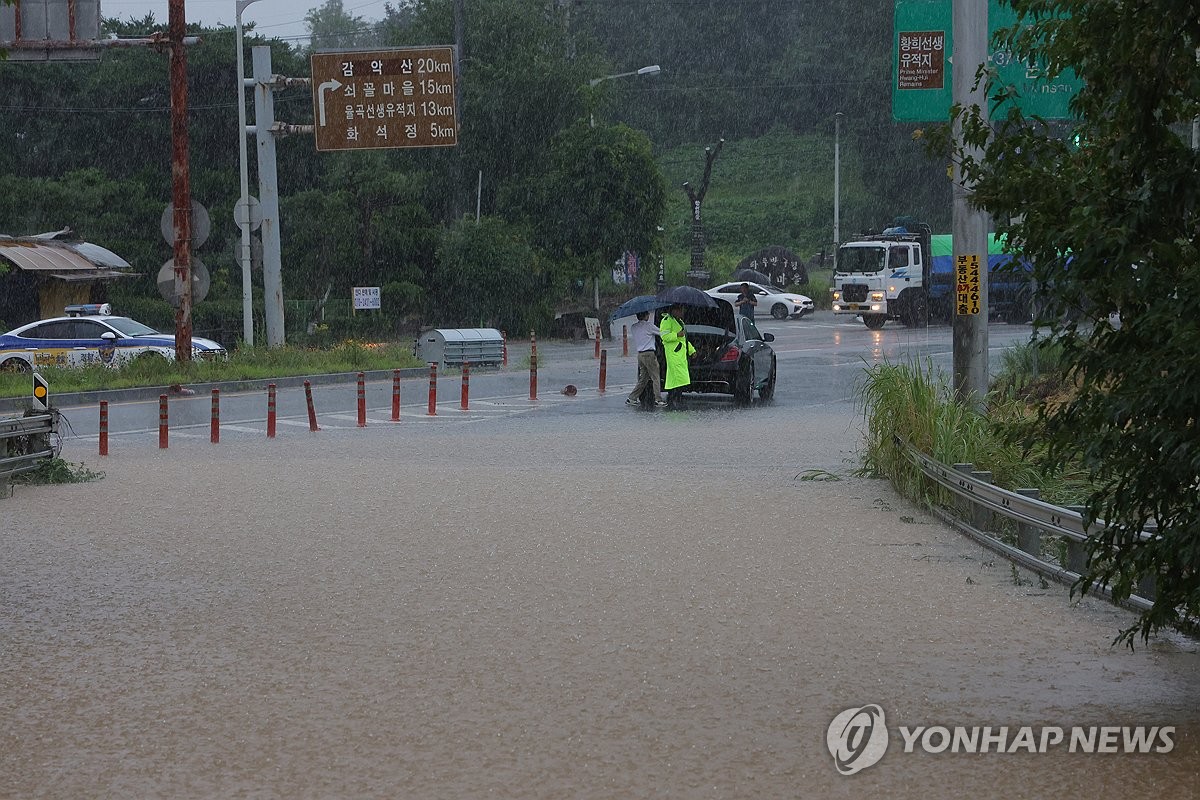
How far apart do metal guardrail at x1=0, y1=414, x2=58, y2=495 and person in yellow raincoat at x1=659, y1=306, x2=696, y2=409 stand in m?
10.1

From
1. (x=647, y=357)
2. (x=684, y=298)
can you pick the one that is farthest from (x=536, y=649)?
(x=684, y=298)

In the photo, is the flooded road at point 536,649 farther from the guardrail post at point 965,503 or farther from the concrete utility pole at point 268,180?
the concrete utility pole at point 268,180

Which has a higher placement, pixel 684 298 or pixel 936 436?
pixel 684 298

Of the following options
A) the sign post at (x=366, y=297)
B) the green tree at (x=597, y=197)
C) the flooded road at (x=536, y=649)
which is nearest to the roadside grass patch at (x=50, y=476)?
the flooded road at (x=536, y=649)

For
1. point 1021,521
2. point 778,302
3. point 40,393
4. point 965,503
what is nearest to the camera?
point 1021,521

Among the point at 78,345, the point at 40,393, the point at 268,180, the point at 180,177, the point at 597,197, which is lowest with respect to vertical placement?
the point at 40,393

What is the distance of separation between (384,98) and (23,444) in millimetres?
17701

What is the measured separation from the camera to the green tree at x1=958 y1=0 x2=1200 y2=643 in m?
5.72

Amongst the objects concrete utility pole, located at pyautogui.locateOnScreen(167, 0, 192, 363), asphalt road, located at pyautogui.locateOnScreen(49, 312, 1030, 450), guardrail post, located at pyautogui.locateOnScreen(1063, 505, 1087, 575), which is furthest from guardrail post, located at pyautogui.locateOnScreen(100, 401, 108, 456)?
guardrail post, located at pyautogui.locateOnScreen(1063, 505, 1087, 575)

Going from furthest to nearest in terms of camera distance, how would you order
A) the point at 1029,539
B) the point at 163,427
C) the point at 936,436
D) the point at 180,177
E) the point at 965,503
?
the point at 180,177 < the point at 163,427 < the point at 936,436 < the point at 965,503 < the point at 1029,539

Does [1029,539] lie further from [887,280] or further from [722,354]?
[887,280]

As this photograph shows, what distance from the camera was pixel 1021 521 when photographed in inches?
398

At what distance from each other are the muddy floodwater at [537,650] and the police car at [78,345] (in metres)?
18.2

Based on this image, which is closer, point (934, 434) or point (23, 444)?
point (934, 434)
